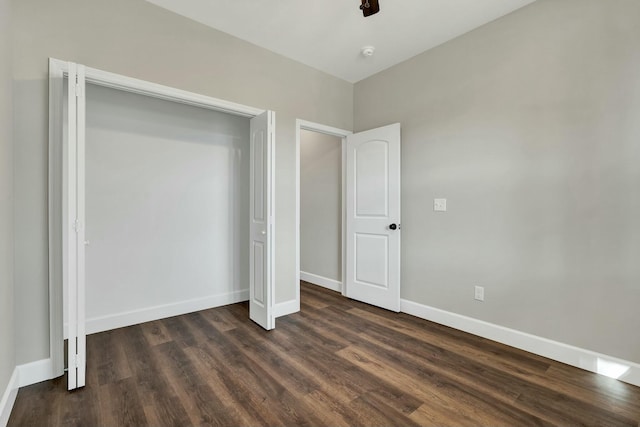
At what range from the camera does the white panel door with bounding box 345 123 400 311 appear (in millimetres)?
3355

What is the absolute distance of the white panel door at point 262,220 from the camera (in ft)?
9.30

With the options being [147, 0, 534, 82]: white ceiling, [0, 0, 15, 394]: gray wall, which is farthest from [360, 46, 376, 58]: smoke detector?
[0, 0, 15, 394]: gray wall

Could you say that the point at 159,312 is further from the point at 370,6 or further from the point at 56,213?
the point at 370,6

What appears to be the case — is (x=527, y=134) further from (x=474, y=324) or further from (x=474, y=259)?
(x=474, y=324)

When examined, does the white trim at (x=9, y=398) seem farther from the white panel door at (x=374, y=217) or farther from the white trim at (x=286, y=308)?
the white panel door at (x=374, y=217)

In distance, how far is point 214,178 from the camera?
3.58 metres

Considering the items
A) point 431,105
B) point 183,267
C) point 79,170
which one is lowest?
point 183,267

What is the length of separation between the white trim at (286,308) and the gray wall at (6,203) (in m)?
2.02

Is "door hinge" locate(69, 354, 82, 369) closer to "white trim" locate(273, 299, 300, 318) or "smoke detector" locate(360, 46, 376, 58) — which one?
"white trim" locate(273, 299, 300, 318)

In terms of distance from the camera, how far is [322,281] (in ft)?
14.7

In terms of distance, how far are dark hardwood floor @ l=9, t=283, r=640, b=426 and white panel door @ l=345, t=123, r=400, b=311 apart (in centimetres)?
74

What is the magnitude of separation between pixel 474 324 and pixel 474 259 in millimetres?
605

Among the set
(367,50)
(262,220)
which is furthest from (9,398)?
(367,50)

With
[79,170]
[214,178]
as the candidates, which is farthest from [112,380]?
[214,178]
